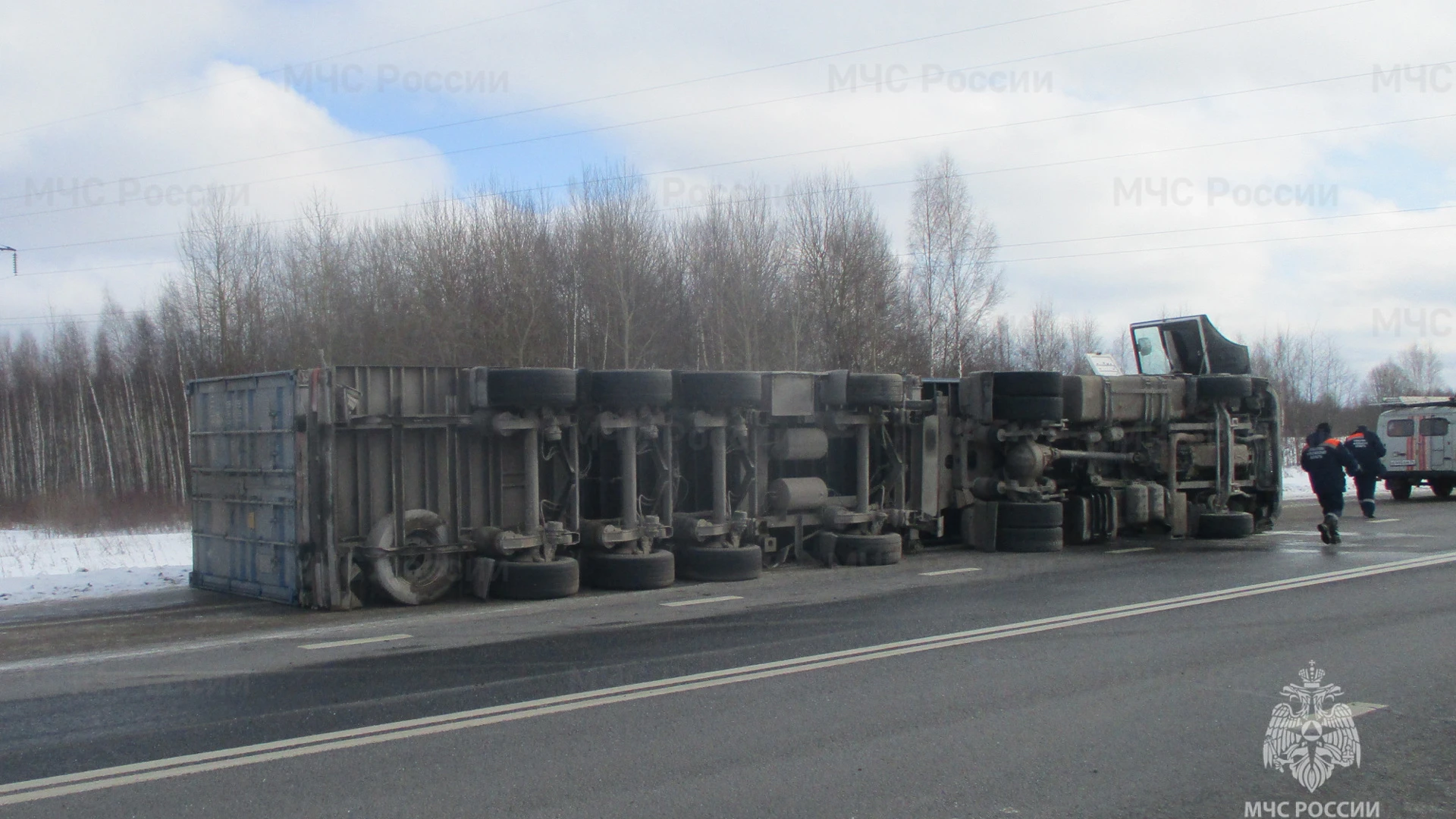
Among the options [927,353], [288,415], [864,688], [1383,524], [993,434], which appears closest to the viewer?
[864,688]

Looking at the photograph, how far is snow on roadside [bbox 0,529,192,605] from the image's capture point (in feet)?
37.9

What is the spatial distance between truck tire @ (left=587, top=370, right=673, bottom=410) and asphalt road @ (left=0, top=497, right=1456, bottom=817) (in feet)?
6.61

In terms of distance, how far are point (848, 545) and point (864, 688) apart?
6.35m

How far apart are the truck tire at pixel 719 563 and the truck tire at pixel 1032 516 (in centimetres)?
415

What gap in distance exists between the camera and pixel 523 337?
103 feet

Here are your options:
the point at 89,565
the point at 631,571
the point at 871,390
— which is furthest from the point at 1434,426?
the point at 89,565

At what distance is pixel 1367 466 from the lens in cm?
1800

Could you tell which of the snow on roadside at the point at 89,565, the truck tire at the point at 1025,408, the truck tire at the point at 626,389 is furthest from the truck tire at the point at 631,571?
the truck tire at the point at 1025,408

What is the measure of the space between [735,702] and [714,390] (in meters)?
5.94

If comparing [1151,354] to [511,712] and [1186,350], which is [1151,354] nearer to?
[1186,350]

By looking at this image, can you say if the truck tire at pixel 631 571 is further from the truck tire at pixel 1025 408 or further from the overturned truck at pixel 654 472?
the truck tire at pixel 1025 408

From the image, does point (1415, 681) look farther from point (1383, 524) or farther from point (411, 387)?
point (1383, 524)

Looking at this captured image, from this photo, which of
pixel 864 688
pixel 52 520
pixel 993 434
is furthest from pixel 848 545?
pixel 52 520

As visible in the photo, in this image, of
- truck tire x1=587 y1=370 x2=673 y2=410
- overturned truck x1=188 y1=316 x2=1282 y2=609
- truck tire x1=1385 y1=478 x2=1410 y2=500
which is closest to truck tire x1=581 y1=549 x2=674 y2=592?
overturned truck x1=188 y1=316 x2=1282 y2=609
